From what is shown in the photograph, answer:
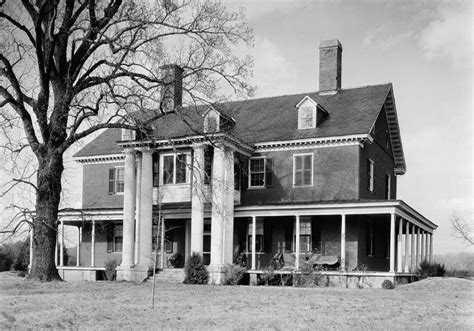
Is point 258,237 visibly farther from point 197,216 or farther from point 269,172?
point 197,216

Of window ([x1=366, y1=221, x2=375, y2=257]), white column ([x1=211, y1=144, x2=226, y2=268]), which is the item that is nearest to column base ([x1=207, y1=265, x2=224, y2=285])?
white column ([x1=211, y1=144, x2=226, y2=268])

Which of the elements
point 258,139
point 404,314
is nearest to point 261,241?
point 258,139

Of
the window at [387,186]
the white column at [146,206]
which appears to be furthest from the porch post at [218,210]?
the window at [387,186]

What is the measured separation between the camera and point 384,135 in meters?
35.1

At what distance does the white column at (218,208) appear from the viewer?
29188 mm

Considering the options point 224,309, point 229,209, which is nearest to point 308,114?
point 229,209

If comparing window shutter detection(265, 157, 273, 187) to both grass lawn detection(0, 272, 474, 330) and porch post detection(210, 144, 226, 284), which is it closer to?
porch post detection(210, 144, 226, 284)

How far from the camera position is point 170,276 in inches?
1185

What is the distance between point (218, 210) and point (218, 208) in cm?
14

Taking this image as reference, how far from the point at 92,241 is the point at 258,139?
1042cm

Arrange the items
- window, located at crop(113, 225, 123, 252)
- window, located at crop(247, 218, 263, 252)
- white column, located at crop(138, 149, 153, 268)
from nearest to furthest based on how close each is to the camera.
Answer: white column, located at crop(138, 149, 153, 268) < window, located at crop(247, 218, 263, 252) < window, located at crop(113, 225, 123, 252)

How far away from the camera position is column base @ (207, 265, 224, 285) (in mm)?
28688

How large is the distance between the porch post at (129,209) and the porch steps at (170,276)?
5.47 feet

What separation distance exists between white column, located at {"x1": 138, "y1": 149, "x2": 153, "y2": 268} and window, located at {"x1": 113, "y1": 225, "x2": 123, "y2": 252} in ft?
17.4
